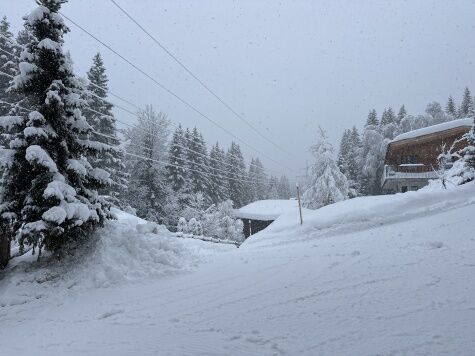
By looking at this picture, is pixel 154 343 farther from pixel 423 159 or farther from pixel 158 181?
pixel 423 159

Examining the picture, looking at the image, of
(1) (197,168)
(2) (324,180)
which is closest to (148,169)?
(1) (197,168)

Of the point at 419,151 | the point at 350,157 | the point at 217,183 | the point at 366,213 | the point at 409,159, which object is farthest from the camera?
the point at 350,157

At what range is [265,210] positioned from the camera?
44.5 meters

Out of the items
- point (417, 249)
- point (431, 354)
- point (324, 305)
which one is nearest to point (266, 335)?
point (324, 305)

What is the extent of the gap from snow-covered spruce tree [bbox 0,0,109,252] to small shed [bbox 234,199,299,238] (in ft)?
104

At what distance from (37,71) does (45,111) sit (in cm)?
111

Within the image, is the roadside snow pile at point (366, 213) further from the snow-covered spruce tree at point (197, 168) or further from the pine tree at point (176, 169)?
the snow-covered spruce tree at point (197, 168)

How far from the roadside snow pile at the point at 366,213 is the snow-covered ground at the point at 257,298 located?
219 cm

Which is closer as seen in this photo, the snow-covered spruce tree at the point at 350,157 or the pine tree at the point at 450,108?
the snow-covered spruce tree at the point at 350,157

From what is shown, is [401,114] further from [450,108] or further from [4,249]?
[4,249]

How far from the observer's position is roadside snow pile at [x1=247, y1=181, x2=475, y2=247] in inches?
551

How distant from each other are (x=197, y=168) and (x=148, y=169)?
12.0m

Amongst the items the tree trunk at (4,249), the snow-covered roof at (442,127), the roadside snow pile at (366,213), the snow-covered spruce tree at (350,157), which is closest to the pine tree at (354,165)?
the snow-covered spruce tree at (350,157)

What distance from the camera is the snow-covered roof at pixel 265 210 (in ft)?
139
